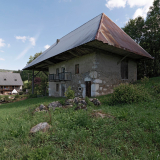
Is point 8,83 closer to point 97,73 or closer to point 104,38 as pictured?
point 97,73

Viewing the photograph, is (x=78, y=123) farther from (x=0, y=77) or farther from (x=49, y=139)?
(x=0, y=77)

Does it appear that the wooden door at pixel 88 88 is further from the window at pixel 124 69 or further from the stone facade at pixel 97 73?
the window at pixel 124 69

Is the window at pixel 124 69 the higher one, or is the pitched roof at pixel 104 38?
the pitched roof at pixel 104 38

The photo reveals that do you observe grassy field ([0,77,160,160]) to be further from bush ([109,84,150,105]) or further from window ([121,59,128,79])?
window ([121,59,128,79])

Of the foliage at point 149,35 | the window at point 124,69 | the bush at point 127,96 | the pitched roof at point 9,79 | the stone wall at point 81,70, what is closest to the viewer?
the bush at point 127,96

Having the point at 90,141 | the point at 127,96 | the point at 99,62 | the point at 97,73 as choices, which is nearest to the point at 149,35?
the point at 99,62

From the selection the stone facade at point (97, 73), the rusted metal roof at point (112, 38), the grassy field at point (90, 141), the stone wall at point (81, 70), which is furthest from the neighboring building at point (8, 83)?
the grassy field at point (90, 141)

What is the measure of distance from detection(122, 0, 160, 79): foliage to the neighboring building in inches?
1461

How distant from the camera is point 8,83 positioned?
128 ft

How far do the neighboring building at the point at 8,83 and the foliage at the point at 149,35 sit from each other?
3712 cm

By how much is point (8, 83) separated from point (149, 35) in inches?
1586

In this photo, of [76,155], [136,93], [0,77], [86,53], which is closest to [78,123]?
[76,155]

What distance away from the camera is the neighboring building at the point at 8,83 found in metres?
38.2

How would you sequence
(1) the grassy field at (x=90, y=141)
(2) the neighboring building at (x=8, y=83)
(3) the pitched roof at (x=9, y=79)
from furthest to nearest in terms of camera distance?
(3) the pitched roof at (x=9, y=79) → (2) the neighboring building at (x=8, y=83) → (1) the grassy field at (x=90, y=141)
